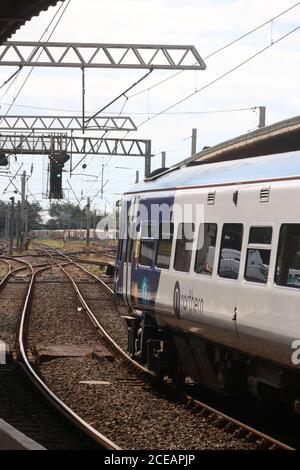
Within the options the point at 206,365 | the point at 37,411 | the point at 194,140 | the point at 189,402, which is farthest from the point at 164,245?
the point at 194,140

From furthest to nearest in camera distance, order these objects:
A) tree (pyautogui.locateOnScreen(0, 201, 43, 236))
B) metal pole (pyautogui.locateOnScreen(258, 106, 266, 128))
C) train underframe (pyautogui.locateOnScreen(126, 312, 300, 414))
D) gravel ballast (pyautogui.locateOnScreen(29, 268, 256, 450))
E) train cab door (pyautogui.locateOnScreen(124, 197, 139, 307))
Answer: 1. tree (pyautogui.locateOnScreen(0, 201, 43, 236))
2. metal pole (pyautogui.locateOnScreen(258, 106, 266, 128))
3. train cab door (pyautogui.locateOnScreen(124, 197, 139, 307))
4. gravel ballast (pyautogui.locateOnScreen(29, 268, 256, 450))
5. train underframe (pyautogui.locateOnScreen(126, 312, 300, 414))

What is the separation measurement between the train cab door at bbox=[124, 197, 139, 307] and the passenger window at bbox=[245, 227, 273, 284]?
4682 millimetres

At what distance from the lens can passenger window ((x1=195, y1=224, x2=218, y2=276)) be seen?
1012cm

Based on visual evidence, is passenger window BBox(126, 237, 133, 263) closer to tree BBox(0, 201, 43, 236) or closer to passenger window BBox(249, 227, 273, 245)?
passenger window BBox(249, 227, 273, 245)

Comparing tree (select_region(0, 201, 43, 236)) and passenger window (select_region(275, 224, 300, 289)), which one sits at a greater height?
tree (select_region(0, 201, 43, 236))

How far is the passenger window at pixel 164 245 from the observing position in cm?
1177

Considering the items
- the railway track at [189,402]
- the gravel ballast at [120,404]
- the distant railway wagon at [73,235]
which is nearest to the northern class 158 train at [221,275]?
the railway track at [189,402]

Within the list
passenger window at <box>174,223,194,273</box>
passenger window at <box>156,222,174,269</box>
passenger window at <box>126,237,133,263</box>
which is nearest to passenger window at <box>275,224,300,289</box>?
passenger window at <box>174,223,194,273</box>

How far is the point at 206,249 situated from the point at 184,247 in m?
0.83

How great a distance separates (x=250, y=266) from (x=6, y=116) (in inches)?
1349

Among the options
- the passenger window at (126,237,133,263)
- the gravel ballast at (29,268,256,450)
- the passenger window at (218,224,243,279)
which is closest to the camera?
the gravel ballast at (29,268,256,450)

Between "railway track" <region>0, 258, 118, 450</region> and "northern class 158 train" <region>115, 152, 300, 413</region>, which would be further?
"railway track" <region>0, 258, 118, 450</region>

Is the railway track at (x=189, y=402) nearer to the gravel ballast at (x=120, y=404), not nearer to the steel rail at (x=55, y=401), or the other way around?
the gravel ballast at (x=120, y=404)

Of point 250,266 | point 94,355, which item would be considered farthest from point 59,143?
point 250,266
